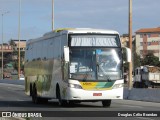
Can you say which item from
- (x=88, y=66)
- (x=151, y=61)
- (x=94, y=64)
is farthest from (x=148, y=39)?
(x=88, y=66)

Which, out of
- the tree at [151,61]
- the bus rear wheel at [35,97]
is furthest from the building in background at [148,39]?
the bus rear wheel at [35,97]

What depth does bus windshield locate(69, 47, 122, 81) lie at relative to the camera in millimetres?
23312

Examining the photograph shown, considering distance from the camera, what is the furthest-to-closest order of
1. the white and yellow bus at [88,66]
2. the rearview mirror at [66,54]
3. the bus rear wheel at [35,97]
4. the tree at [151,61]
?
1. the tree at [151,61]
2. the bus rear wheel at [35,97]
3. the white and yellow bus at [88,66]
4. the rearview mirror at [66,54]

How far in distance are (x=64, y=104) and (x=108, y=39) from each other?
144 inches

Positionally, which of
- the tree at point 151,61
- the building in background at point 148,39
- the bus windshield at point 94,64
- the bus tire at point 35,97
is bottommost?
the bus tire at point 35,97

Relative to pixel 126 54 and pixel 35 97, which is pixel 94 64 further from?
pixel 35 97

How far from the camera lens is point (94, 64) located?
922 inches

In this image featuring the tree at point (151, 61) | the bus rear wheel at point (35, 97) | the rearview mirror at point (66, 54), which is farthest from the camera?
the tree at point (151, 61)

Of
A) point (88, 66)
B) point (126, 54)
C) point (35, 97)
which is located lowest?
point (35, 97)

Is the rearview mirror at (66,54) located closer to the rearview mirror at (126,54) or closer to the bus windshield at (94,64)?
the bus windshield at (94,64)

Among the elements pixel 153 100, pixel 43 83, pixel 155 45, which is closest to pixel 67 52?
pixel 43 83

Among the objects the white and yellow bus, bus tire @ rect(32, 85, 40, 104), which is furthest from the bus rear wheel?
the white and yellow bus

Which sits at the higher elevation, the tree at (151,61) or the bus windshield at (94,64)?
the bus windshield at (94,64)

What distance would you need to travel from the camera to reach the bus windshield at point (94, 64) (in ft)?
76.5
